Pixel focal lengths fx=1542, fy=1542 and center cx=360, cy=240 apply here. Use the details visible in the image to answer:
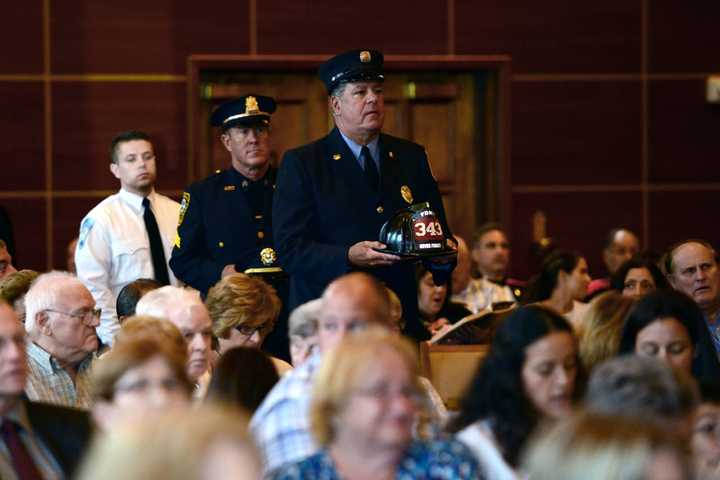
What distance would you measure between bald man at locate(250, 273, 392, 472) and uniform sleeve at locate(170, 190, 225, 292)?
2269 mm

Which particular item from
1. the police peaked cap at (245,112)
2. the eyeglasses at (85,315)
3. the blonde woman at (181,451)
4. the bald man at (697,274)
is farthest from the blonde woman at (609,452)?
the police peaked cap at (245,112)

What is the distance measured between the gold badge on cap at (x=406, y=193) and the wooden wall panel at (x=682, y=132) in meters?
4.46

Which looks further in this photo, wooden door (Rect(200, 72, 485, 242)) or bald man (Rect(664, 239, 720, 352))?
wooden door (Rect(200, 72, 485, 242))

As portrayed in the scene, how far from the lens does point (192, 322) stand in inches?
180

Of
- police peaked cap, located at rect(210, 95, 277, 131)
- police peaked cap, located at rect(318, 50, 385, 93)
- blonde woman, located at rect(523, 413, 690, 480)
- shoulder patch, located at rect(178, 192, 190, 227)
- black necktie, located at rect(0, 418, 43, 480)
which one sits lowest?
black necktie, located at rect(0, 418, 43, 480)

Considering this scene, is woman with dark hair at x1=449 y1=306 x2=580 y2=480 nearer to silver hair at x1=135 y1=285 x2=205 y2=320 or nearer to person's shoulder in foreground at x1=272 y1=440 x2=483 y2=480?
person's shoulder in foreground at x1=272 y1=440 x2=483 y2=480

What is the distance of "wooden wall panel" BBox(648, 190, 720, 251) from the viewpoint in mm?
9445

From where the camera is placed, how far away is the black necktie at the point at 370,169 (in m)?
5.24

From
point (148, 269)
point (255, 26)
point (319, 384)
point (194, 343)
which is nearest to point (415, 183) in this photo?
point (194, 343)

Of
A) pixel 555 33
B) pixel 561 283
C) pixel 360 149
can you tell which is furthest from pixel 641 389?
pixel 555 33

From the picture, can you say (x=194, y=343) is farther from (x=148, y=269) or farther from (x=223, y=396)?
(x=148, y=269)

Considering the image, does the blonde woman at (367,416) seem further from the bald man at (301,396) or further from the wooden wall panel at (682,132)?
the wooden wall panel at (682,132)

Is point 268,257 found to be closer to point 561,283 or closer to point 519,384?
point 561,283

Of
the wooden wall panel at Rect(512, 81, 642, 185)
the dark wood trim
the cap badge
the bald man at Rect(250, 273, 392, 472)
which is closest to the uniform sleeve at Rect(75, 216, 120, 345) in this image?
the cap badge
